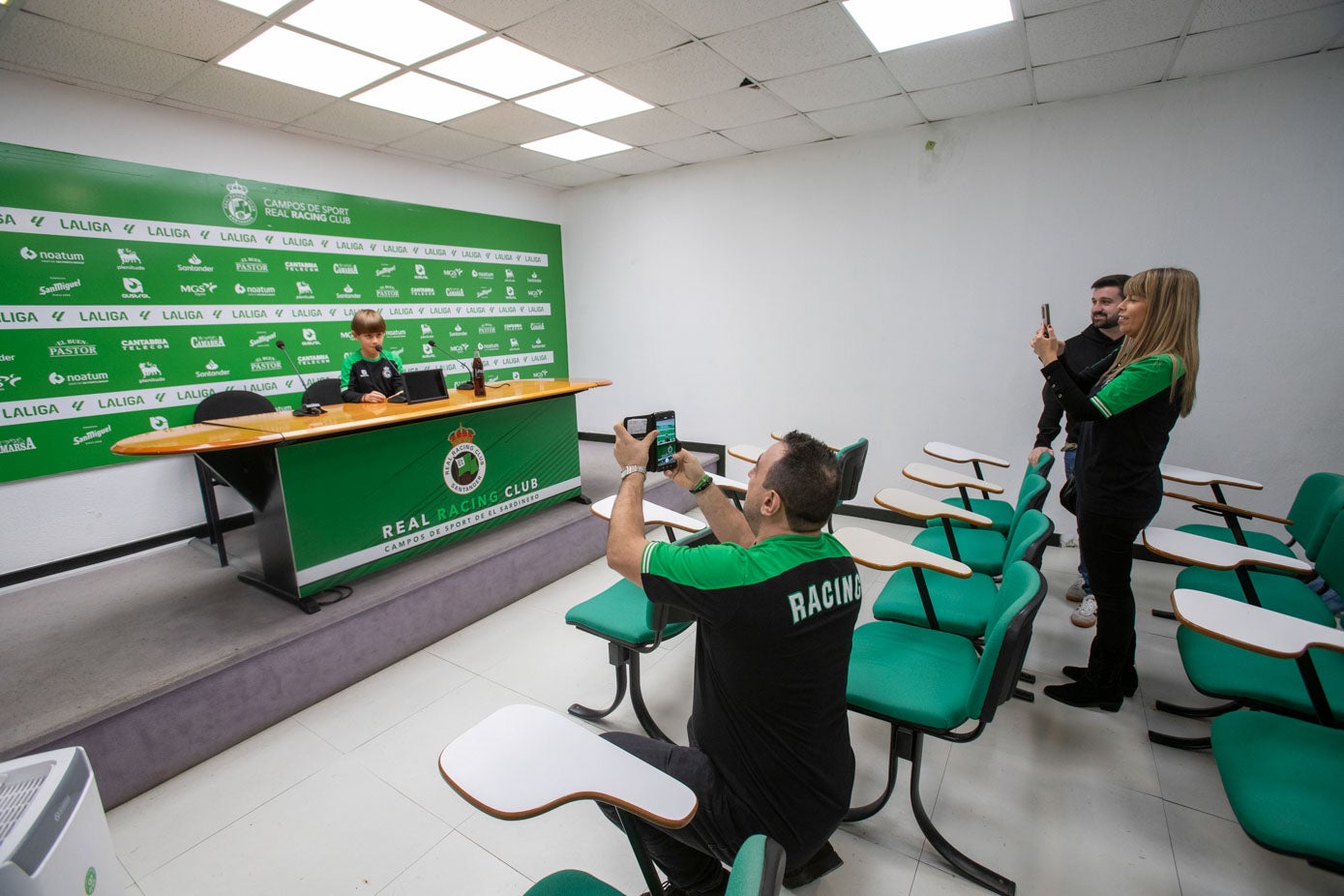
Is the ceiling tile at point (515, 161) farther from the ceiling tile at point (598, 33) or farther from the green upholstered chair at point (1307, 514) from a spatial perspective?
the green upholstered chair at point (1307, 514)

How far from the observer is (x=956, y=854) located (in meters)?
1.59

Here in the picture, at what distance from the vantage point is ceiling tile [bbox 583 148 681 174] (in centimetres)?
442

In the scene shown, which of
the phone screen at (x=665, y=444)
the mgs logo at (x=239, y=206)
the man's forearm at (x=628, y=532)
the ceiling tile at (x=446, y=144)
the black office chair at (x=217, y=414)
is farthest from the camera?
the ceiling tile at (x=446, y=144)

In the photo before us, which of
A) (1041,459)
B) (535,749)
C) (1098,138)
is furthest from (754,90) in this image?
(535,749)

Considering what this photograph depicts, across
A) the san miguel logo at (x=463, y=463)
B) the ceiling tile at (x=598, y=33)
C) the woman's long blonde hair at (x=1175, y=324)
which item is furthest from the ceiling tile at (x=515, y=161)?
the woman's long blonde hair at (x=1175, y=324)

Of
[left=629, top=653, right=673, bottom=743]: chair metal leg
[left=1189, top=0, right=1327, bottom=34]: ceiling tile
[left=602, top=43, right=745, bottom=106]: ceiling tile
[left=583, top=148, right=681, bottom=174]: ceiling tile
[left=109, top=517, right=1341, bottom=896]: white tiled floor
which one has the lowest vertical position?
[left=109, top=517, right=1341, bottom=896]: white tiled floor

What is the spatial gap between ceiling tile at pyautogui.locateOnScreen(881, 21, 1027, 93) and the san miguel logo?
293 cm

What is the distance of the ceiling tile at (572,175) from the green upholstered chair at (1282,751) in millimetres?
4816

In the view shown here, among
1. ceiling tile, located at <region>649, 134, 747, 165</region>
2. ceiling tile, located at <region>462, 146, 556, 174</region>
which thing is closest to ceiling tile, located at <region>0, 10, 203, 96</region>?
ceiling tile, located at <region>462, 146, 556, 174</region>

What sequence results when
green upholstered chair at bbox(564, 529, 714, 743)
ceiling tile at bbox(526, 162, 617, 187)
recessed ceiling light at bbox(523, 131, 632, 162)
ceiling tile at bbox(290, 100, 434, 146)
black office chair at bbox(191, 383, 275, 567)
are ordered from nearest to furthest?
1. green upholstered chair at bbox(564, 529, 714, 743)
2. black office chair at bbox(191, 383, 275, 567)
3. ceiling tile at bbox(290, 100, 434, 146)
4. recessed ceiling light at bbox(523, 131, 632, 162)
5. ceiling tile at bbox(526, 162, 617, 187)

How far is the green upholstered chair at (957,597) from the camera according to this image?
68.3 inches

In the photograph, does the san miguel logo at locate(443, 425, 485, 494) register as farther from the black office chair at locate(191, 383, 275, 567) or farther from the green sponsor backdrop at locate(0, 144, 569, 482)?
the green sponsor backdrop at locate(0, 144, 569, 482)

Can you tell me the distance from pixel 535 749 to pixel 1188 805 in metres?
2.11

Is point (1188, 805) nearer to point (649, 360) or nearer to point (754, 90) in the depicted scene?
point (754, 90)
